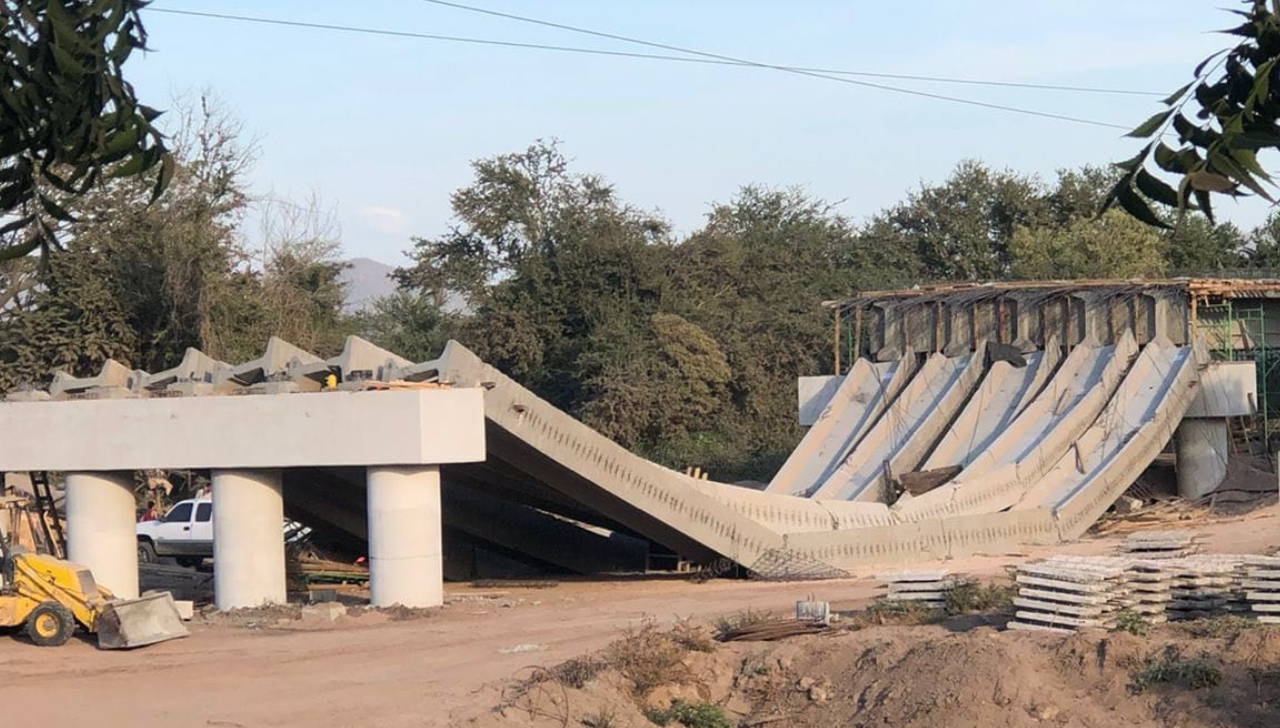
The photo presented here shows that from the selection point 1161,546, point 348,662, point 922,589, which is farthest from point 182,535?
point 1161,546

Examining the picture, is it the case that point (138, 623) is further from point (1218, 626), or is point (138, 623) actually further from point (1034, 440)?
point (1034, 440)

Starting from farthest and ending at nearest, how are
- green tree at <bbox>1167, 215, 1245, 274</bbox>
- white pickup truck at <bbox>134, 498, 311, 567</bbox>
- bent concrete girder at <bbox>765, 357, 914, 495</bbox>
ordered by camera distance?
green tree at <bbox>1167, 215, 1245, 274</bbox>
bent concrete girder at <bbox>765, 357, 914, 495</bbox>
white pickup truck at <bbox>134, 498, 311, 567</bbox>

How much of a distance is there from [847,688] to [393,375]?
8.19 m

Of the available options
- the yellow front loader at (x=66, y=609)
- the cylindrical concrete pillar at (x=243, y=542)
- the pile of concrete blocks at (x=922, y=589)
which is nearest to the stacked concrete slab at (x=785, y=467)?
the cylindrical concrete pillar at (x=243, y=542)

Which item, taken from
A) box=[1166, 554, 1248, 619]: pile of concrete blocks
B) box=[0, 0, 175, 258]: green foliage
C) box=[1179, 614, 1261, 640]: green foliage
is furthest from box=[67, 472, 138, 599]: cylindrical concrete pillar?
box=[0, 0, 175, 258]: green foliage

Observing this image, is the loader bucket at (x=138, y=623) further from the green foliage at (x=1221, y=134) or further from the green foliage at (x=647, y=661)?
the green foliage at (x=1221, y=134)

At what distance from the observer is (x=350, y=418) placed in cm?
2086

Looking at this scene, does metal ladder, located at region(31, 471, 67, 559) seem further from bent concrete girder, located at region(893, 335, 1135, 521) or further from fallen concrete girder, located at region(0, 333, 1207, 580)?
bent concrete girder, located at region(893, 335, 1135, 521)

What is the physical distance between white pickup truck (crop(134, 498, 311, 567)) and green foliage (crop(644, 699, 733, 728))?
1737 centimetres

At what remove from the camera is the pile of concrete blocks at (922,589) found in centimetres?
1880

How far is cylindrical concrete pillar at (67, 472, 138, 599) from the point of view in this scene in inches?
904

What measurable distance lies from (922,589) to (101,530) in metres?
11.7

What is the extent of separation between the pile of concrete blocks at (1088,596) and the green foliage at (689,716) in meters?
3.31

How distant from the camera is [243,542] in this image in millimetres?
21672
